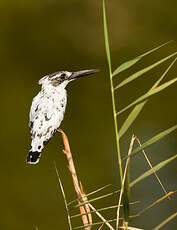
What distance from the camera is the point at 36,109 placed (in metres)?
1.77

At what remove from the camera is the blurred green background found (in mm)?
4816

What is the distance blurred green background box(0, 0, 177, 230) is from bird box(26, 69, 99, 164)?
106 inches

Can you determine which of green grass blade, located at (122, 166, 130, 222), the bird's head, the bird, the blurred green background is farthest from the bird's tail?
the blurred green background

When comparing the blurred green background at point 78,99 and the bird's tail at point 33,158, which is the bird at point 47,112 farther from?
the blurred green background at point 78,99

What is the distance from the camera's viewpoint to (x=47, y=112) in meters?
1.80

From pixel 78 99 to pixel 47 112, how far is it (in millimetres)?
3697

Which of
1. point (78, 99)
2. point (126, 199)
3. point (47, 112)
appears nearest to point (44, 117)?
point (47, 112)

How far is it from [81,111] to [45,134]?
3.68m

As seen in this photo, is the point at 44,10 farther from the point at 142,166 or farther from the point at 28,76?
the point at 142,166

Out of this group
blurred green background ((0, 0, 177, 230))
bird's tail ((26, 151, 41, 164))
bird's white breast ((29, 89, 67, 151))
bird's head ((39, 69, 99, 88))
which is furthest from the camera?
blurred green background ((0, 0, 177, 230))

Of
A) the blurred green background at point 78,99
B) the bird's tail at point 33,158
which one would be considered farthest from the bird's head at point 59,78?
the blurred green background at point 78,99

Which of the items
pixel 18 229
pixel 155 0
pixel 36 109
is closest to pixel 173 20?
pixel 155 0

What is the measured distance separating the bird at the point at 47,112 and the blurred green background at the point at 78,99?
269 centimetres

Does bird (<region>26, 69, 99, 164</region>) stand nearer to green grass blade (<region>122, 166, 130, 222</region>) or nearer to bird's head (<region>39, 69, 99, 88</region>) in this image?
bird's head (<region>39, 69, 99, 88</region>)
